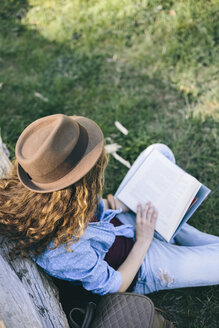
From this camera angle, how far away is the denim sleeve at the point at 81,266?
5.57ft

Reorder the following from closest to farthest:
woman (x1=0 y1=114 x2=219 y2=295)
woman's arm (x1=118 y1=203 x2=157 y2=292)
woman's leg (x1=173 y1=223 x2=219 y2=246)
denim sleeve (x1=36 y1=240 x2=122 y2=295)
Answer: woman (x1=0 y1=114 x2=219 y2=295), denim sleeve (x1=36 y1=240 x2=122 y2=295), woman's arm (x1=118 y1=203 x2=157 y2=292), woman's leg (x1=173 y1=223 x2=219 y2=246)

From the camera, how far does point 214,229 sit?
292cm

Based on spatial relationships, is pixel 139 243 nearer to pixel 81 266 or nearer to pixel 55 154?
pixel 81 266

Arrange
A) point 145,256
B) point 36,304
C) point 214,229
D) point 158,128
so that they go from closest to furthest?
1. point 36,304
2. point 145,256
3. point 214,229
4. point 158,128

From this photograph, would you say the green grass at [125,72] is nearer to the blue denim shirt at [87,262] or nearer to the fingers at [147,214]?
the fingers at [147,214]

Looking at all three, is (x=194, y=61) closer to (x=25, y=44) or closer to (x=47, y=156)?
(x=25, y=44)

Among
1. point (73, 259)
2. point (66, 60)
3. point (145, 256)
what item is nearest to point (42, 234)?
point (73, 259)

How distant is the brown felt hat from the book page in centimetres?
97

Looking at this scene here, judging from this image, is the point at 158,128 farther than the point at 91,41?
No

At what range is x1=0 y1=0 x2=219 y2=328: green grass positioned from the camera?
3414 millimetres

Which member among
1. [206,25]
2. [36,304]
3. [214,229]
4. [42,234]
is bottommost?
[214,229]

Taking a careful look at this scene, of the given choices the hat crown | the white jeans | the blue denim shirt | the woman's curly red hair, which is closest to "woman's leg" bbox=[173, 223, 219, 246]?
the white jeans

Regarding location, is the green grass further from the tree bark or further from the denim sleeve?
the tree bark

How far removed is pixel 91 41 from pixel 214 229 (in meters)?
3.10
